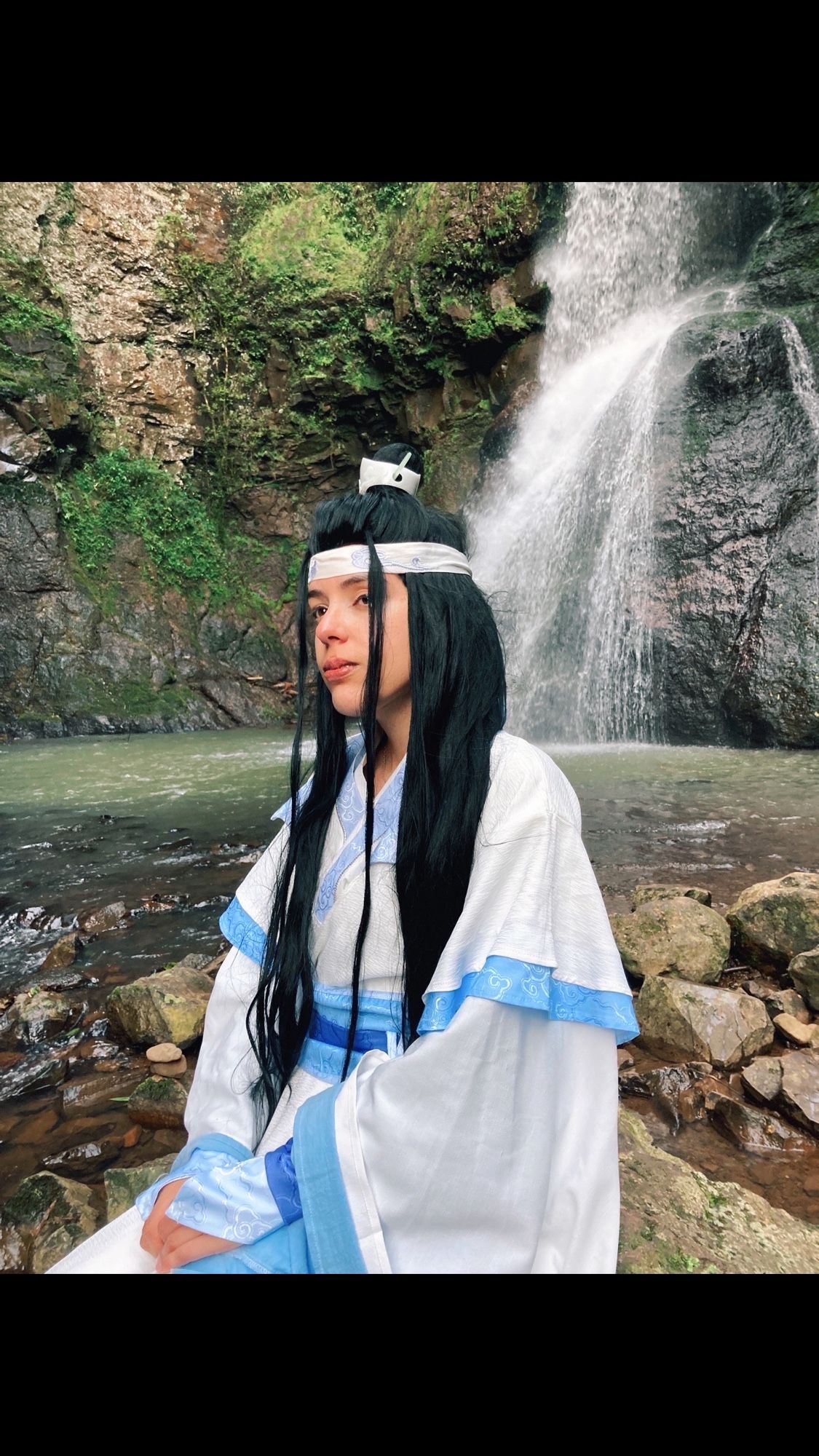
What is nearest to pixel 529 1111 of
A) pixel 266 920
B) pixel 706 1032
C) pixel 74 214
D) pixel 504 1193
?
pixel 504 1193

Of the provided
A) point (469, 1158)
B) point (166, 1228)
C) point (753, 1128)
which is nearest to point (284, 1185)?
point (166, 1228)

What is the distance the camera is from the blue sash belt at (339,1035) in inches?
53.2

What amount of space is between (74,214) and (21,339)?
10.5ft

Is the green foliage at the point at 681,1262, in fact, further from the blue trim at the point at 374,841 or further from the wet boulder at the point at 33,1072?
the wet boulder at the point at 33,1072

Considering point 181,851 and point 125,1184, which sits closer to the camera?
point 125,1184

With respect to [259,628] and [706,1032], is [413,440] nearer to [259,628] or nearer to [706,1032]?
[259,628]

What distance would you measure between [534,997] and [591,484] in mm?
11945

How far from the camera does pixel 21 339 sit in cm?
1313

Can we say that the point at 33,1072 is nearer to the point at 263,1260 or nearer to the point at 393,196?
the point at 263,1260

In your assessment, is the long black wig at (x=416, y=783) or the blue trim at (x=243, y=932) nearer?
the long black wig at (x=416, y=783)

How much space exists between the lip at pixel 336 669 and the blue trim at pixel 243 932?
0.51 metres

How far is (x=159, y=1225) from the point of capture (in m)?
1.10

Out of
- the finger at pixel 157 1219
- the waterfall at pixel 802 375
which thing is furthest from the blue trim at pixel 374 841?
the waterfall at pixel 802 375

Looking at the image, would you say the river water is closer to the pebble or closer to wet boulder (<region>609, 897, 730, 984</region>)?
the pebble
